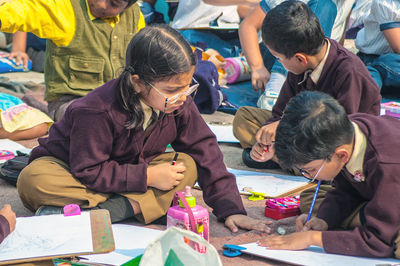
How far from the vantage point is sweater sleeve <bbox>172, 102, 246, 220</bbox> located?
2073 millimetres

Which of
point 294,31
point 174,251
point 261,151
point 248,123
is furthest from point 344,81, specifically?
point 174,251

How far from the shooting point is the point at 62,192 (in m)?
1.93

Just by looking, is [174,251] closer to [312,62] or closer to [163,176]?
[163,176]

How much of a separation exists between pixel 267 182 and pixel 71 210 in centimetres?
95

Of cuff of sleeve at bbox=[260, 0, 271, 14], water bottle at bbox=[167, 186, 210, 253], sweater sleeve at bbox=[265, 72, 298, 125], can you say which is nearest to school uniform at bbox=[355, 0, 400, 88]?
cuff of sleeve at bbox=[260, 0, 271, 14]

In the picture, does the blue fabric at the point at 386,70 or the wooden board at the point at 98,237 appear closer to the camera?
the wooden board at the point at 98,237

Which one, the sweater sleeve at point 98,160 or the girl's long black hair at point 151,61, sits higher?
the girl's long black hair at point 151,61

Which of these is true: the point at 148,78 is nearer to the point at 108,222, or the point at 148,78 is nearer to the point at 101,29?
the point at 108,222

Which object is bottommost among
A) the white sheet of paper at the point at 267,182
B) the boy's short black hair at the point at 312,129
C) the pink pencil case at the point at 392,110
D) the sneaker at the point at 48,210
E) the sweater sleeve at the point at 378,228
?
the white sheet of paper at the point at 267,182

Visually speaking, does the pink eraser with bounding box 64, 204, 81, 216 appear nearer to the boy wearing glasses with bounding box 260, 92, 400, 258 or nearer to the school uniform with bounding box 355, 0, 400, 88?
the boy wearing glasses with bounding box 260, 92, 400, 258

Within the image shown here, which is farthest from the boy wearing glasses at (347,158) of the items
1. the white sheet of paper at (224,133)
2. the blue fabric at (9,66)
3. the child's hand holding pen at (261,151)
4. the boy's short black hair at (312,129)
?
the blue fabric at (9,66)

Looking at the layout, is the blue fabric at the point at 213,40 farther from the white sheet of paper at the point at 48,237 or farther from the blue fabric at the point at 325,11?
the white sheet of paper at the point at 48,237

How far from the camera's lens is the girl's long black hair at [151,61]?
1.88m

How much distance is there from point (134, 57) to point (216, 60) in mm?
2259
